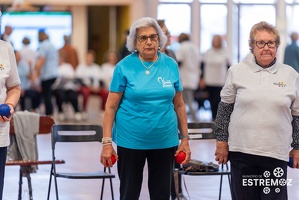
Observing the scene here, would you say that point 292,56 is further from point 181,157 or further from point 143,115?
point 143,115

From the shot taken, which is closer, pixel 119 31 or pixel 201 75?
pixel 201 75

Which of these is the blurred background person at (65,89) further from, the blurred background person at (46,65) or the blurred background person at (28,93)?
the blurred background person at (46,65)

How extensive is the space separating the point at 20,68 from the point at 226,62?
411 centimetres

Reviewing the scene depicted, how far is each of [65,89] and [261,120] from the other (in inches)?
533

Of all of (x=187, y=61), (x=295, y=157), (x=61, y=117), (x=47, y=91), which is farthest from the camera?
(x=61, y=117)

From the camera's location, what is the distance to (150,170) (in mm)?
5941

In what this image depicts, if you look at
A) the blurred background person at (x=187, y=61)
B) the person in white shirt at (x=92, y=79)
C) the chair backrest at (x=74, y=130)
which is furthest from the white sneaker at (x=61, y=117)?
the chair backrest at (x=74, y=130)

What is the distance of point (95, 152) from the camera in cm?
1264

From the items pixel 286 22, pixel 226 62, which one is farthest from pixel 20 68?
pixel 286 22

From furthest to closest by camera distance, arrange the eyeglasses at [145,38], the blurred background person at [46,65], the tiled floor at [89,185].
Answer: the blurred background person at [46,65], the tiled floor at [89,185], the eyeglasses at [145,38]

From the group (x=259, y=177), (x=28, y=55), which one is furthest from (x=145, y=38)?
(x=28, y=55)

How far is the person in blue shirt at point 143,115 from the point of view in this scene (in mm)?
5785

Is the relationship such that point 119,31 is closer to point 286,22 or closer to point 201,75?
point 286,22

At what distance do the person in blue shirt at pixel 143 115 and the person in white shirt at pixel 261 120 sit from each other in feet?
1.34
